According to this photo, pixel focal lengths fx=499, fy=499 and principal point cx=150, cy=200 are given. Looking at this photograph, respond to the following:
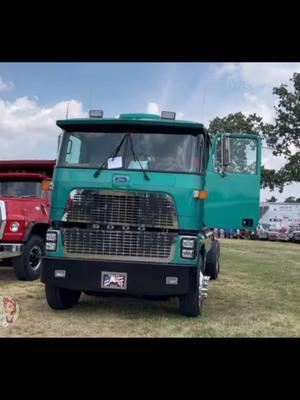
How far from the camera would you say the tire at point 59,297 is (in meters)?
6.61

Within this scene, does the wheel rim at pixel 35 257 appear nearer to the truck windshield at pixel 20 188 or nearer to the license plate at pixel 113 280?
the truck windshield at pixel 20 188

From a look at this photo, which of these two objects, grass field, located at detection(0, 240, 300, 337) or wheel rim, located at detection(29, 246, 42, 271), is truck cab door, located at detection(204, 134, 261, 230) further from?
wheel rim, located at detection(29, 246, 42, 271)

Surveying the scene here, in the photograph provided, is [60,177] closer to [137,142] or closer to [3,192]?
[137,142]

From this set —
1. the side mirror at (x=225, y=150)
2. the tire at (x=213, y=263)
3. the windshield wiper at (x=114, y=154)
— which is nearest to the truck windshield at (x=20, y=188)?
the windshield wiper at (x=114, y=154)

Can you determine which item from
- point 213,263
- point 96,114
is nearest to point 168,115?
point 96,114

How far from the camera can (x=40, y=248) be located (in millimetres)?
9297

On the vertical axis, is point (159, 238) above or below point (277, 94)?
below

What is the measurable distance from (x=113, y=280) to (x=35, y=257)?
11.5ft

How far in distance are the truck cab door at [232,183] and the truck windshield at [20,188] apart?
399 centimetres

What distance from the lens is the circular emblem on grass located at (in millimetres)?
5942

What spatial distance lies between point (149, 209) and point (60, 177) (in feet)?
4.08
